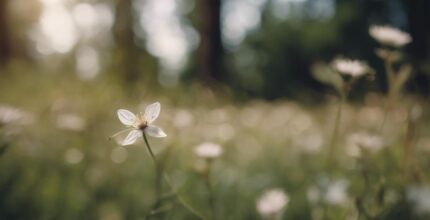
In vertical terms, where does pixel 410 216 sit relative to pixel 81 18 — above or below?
above

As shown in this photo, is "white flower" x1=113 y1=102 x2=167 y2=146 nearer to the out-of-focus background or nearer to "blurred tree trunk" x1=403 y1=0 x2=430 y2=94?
the out-of-focus background

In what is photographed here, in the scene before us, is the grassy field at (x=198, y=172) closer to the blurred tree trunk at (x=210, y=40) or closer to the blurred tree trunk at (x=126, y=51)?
the blurred tree trunk at (x=126, y=51)

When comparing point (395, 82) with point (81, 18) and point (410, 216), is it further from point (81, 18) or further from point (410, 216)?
point (81, 18)

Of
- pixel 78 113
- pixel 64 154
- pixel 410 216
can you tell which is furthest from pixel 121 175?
pixel 410 216

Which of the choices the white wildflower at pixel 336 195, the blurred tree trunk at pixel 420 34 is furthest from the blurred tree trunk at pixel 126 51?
the white wildflower at pixel 336 195

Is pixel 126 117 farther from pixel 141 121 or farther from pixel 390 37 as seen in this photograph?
pixel 390 37

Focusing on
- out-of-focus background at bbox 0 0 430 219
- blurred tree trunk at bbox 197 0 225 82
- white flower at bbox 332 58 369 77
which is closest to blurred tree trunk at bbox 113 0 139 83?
out-of-focus background at bbox 0 0 430 219
